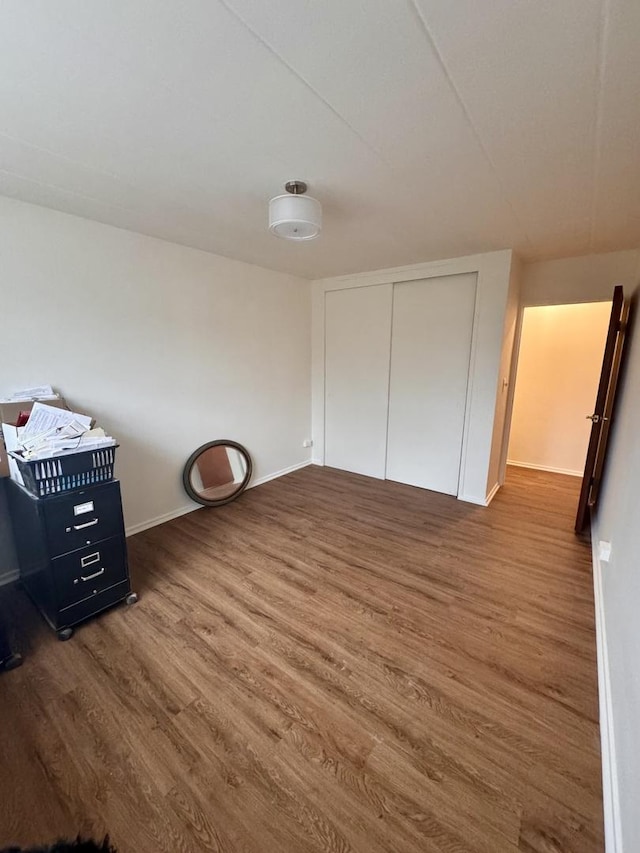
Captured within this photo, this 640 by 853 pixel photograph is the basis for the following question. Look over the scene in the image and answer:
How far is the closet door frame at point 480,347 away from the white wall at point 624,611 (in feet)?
3.03

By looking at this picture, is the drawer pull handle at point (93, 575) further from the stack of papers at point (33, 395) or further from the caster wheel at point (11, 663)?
the stack of papers at point (33, 395)

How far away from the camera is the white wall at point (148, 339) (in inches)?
86.5

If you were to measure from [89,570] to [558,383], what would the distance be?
5.07 m

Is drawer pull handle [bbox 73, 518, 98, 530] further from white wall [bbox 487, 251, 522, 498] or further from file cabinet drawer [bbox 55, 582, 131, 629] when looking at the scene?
white wall [bbox 487, 251, 522, 498]

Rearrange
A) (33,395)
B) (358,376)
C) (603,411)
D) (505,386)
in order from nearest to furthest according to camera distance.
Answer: (33,395) → (603,411) → (505,386) → (358,376)

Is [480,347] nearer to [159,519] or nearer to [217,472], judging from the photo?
[217,472]

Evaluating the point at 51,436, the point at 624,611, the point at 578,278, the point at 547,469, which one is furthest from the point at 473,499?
the point at 51,436

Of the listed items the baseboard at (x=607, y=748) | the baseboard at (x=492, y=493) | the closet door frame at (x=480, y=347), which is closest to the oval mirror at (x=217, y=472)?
the closet door frame at (x=480, y=347)

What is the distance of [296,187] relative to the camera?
1.85 m

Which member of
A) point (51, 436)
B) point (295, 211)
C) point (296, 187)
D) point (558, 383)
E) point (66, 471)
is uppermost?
point (296, 187)

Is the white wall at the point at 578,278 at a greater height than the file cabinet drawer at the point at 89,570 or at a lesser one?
greater

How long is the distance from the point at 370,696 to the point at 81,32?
2532 millimetres

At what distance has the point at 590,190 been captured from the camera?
1.87 meters

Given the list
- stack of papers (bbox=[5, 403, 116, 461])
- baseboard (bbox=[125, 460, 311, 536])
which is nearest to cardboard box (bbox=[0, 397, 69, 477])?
stack of papers (bbox=[5, 403, 116, 461])
